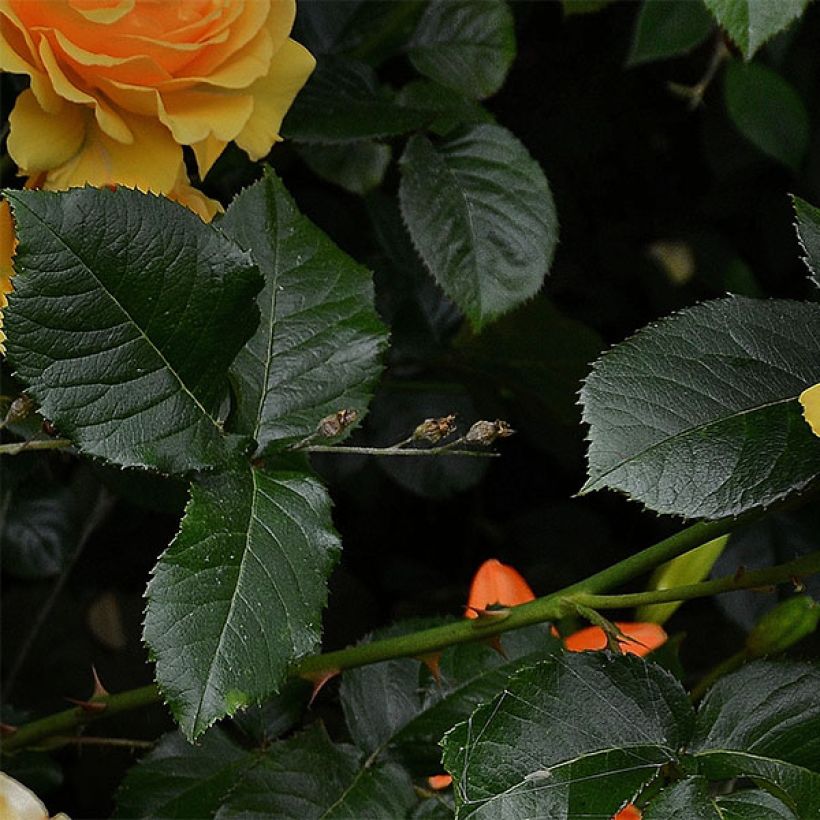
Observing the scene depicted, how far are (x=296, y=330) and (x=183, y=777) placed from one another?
210 mm

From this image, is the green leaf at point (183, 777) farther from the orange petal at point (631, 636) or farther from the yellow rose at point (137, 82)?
the yellow rose at point (137, 82)

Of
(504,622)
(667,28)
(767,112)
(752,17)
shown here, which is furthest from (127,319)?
(767,112)

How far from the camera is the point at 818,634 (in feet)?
2.00

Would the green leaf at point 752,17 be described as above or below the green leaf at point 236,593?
above

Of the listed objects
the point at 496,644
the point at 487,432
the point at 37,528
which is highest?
the point at 487,432

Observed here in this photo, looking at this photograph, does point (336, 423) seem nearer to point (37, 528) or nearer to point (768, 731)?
point (768, 731)

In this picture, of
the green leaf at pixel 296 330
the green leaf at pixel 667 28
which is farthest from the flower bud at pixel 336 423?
the green leaf at pixel 667 28

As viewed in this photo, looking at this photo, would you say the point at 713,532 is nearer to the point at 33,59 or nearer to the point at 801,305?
the point at 801,305

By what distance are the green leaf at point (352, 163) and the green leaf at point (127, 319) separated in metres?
0.23

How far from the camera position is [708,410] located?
0.43 metres

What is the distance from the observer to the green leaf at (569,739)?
0.41 metres

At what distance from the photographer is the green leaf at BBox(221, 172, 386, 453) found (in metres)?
0.50

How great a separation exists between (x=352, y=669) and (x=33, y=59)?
0.29m

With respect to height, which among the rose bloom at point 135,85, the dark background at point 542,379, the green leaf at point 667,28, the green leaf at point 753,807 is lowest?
the dark background at point 542,379
